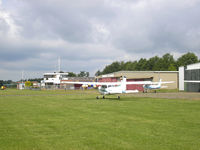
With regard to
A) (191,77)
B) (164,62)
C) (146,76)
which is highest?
(164,62)

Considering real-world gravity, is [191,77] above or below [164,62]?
below

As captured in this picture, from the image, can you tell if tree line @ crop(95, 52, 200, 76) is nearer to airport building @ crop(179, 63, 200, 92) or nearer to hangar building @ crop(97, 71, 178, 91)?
hangar building @ crop(97, 71, 178, 91)

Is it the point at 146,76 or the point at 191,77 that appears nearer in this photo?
the point at 191,77

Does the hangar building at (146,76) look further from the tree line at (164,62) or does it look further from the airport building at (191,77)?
the tree line at (164,62)

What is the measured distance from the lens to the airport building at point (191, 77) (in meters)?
51.1

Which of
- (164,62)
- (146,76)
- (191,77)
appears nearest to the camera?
(191,77)

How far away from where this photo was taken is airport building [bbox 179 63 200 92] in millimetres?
51062

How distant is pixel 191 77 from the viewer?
53031mm

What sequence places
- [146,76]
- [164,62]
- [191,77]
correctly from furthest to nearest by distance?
1. [164,62]
2. [146,76]
3. [191,77]

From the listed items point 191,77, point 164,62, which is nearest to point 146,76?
point 191,77

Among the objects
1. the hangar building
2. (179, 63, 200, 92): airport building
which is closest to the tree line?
the hangar building

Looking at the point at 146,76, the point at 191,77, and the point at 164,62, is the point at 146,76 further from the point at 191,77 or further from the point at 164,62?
the point at 164,62

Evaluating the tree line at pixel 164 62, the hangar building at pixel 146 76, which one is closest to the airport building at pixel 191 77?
the hangar building at pixel 146 76

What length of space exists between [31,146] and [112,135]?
3047 mm
